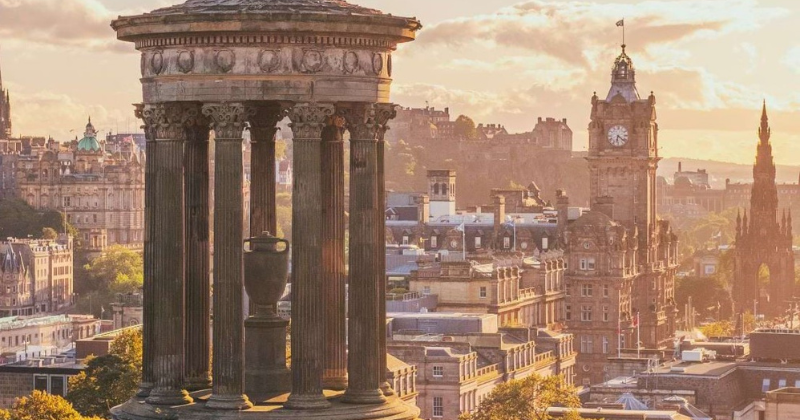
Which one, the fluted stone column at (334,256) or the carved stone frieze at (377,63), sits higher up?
the carved stone frieze at (377,63)

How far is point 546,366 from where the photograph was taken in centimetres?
17950

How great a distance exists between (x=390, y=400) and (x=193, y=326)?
10.8ft

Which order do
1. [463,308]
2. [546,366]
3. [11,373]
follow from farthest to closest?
[463,308]
[546,366]
[11,373]

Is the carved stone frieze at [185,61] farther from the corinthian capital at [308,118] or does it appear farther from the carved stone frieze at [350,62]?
the carved stone frieze at [350,62]

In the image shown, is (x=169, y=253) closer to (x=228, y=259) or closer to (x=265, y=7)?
(x=228, y=259)

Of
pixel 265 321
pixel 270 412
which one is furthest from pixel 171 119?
pixel 270 412

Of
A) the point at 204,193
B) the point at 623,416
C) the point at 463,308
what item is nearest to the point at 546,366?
the point at 463,308

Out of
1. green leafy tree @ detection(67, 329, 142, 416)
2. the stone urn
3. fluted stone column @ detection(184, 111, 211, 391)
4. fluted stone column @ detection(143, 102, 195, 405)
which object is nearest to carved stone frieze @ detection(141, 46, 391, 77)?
fluted stone column @ detection(143, 102, 195, 405)

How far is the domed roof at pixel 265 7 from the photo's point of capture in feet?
Result: 144

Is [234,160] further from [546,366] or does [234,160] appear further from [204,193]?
[546,366]

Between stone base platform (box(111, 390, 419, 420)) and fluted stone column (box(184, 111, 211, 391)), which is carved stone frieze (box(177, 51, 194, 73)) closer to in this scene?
fluted stone column (box(184, 111, 211, 391))

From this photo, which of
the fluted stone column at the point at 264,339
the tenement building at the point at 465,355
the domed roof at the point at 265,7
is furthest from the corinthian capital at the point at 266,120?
the tenement building at the point at 465,355

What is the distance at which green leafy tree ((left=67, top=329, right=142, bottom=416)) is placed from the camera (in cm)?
10650

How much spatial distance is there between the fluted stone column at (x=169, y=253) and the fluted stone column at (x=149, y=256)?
0.08 m
